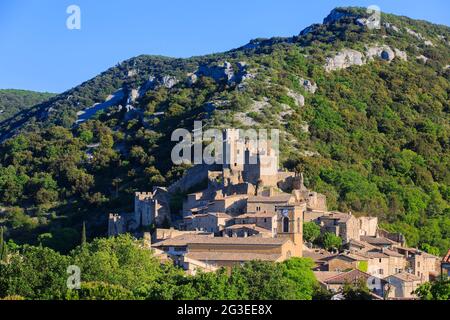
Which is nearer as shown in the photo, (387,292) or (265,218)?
(387,292)

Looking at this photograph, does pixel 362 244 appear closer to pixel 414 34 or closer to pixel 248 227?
pixel 248 227

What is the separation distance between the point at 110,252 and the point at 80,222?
28143 mm

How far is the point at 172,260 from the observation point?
55.2 metres

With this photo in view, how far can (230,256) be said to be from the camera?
54.6 meters

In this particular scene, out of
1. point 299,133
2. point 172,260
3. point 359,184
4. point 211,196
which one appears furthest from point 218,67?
point 172,260

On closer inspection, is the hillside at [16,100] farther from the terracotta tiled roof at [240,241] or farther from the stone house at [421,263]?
the terracotta tiled roof at [240,241]

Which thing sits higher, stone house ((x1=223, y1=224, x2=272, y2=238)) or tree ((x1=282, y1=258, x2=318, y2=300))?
stone house ((x1=223, y1=224, x2=272, y2=238))

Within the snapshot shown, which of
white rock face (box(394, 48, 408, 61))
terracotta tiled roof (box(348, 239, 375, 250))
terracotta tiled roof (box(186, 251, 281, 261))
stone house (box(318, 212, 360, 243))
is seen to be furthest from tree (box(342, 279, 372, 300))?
white rock face (box(394, 48, 408, 61))

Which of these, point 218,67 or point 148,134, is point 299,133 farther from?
point 218,67

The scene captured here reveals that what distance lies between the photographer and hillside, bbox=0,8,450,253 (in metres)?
81.1

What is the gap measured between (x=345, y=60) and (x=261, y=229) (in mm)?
61623

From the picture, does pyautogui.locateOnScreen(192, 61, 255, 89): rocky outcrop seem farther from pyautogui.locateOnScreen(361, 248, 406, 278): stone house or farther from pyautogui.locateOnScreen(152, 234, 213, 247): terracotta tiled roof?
pyautogui.locateOnScreen(361, 248, 406, 278): stone house

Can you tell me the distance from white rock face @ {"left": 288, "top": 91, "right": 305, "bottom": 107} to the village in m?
23.3

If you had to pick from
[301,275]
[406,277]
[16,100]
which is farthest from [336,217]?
[16,100]
